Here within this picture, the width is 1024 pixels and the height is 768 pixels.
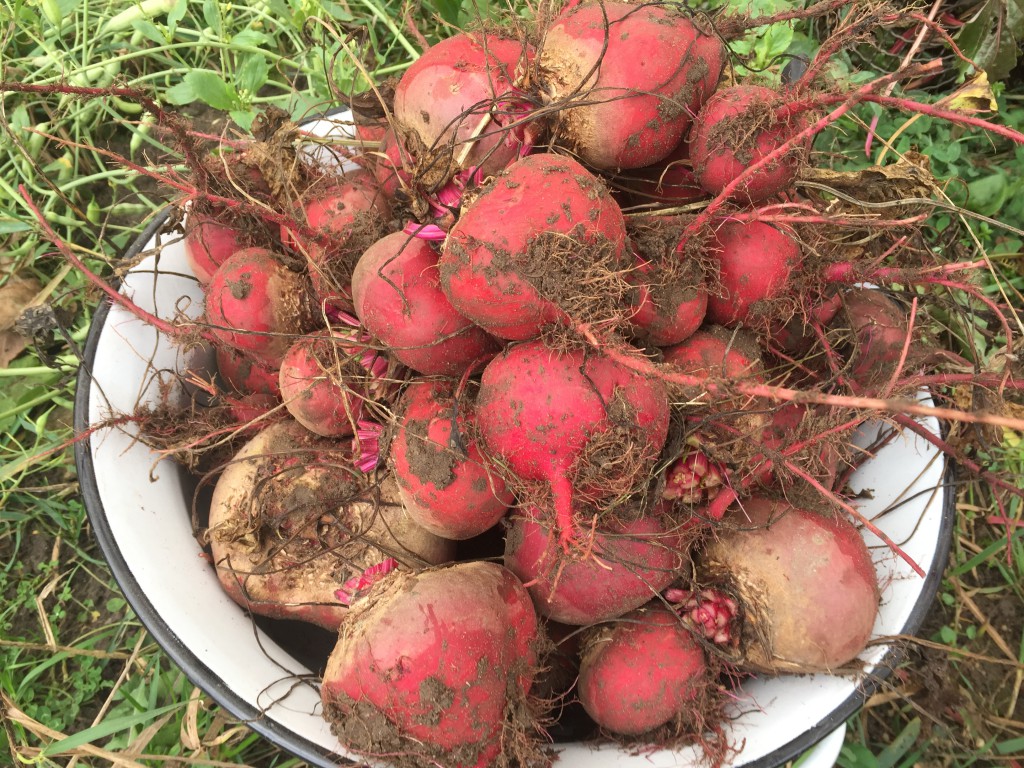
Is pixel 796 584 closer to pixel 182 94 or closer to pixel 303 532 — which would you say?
pixel 303 532

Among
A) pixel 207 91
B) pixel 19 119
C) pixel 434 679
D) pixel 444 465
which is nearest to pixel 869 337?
pixel 444 465

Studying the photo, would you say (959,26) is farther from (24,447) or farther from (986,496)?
(24,447)

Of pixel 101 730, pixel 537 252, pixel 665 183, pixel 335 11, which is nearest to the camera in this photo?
pixel 537 252

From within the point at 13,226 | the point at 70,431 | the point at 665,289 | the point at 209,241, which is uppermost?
the point at 665,289

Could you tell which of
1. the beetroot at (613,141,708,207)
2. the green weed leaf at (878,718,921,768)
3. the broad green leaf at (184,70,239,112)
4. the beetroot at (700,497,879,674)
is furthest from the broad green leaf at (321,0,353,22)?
the green weed leaf at (878,718,921,768)

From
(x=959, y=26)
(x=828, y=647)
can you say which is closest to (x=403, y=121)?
(x=828, y=647)

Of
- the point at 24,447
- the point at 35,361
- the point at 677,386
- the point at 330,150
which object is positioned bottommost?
the point at 24,447
